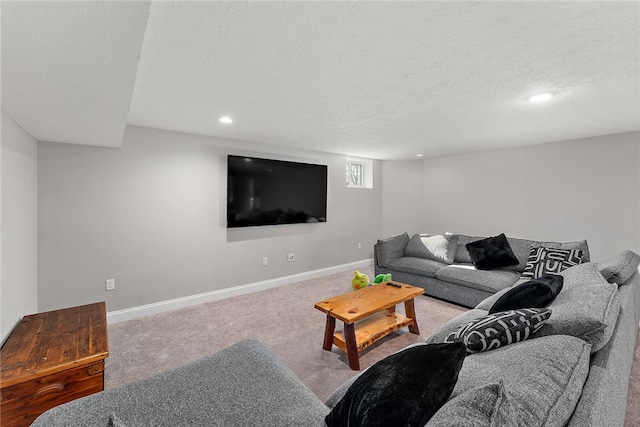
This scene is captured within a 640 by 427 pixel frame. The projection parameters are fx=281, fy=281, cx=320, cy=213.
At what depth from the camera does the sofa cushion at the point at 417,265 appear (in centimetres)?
375

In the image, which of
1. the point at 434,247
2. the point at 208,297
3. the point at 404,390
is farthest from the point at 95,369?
the point at 434,247

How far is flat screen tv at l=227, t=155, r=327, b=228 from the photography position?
12.5 feet

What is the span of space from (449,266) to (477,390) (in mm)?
3304

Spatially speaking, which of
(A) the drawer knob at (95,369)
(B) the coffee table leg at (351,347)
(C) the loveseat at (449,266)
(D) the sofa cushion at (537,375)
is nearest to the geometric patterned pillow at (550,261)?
(C) the loveseat at (449,266)

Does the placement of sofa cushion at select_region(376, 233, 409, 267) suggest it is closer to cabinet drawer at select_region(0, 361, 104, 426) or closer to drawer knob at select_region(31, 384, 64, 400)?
cabinet drawer at select_region(0, 361, 104, 426)

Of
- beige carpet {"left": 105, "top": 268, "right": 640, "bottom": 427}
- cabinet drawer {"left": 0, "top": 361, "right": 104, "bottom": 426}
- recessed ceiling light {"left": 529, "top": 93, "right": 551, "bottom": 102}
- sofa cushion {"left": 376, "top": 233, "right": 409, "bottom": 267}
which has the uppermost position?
recessed ceiling light {"left": 529, "top": 93, "right": 551, "bottom": 102}

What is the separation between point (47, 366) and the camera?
145cm

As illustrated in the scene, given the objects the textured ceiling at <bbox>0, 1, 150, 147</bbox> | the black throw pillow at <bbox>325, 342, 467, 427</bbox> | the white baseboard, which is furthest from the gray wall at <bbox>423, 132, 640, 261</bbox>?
the textured ceiling at <bbox>0, 1, 150, 147</bbox>

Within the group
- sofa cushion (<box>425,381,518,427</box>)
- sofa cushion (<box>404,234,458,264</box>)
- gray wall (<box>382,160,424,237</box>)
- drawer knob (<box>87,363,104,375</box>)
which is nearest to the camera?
sofa cushion (<box>425,381,518,427</box>)

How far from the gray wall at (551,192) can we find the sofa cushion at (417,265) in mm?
1778

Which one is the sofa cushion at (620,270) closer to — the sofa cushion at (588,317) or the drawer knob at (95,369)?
the sofa cushion at (588,317)

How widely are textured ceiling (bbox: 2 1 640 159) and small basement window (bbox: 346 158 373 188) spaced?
2.42 m

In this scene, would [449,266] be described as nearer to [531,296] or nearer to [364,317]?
[364,317]

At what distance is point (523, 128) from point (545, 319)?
2957 millimetres
